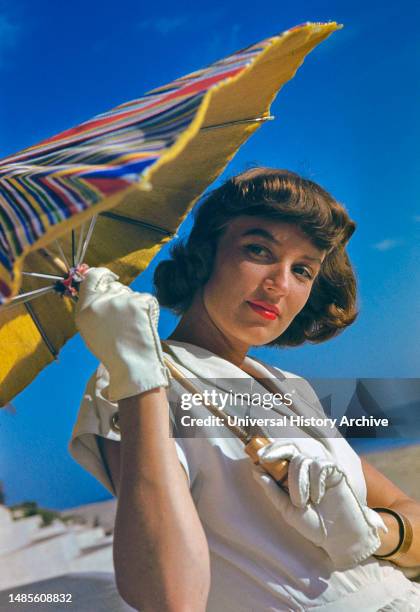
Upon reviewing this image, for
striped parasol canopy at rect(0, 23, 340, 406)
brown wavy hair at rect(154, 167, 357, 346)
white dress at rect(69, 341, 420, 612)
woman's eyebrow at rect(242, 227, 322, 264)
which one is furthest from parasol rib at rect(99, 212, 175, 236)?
white dress at rect(69, 341, 420, 612)

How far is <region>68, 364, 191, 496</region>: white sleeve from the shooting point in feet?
4.48

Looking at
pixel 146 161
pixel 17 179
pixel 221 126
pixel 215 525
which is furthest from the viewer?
pixel 221 126

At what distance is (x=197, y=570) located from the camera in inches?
47.6

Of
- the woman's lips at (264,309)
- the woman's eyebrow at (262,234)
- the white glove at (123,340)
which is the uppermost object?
the woman's eyebrow at (262,234)

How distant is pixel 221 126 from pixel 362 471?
38.6 inches

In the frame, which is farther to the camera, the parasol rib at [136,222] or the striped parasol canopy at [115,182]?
the parasol rib at [136,222]

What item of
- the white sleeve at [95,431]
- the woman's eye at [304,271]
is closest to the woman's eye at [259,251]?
the woman's eye at [304,271]

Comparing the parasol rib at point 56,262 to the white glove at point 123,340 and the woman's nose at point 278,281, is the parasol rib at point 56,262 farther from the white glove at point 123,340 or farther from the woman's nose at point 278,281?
the woman's nose at point 278,281

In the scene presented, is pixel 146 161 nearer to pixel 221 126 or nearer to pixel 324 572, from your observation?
pixel 221 126

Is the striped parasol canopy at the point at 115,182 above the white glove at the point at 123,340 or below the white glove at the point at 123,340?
above

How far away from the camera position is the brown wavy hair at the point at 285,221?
1744 millimetres

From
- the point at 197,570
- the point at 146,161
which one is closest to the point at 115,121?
the point at 146,161

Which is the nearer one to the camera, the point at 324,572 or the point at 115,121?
the point at 115,121

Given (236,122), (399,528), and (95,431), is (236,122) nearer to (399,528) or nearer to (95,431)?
(95,431)
